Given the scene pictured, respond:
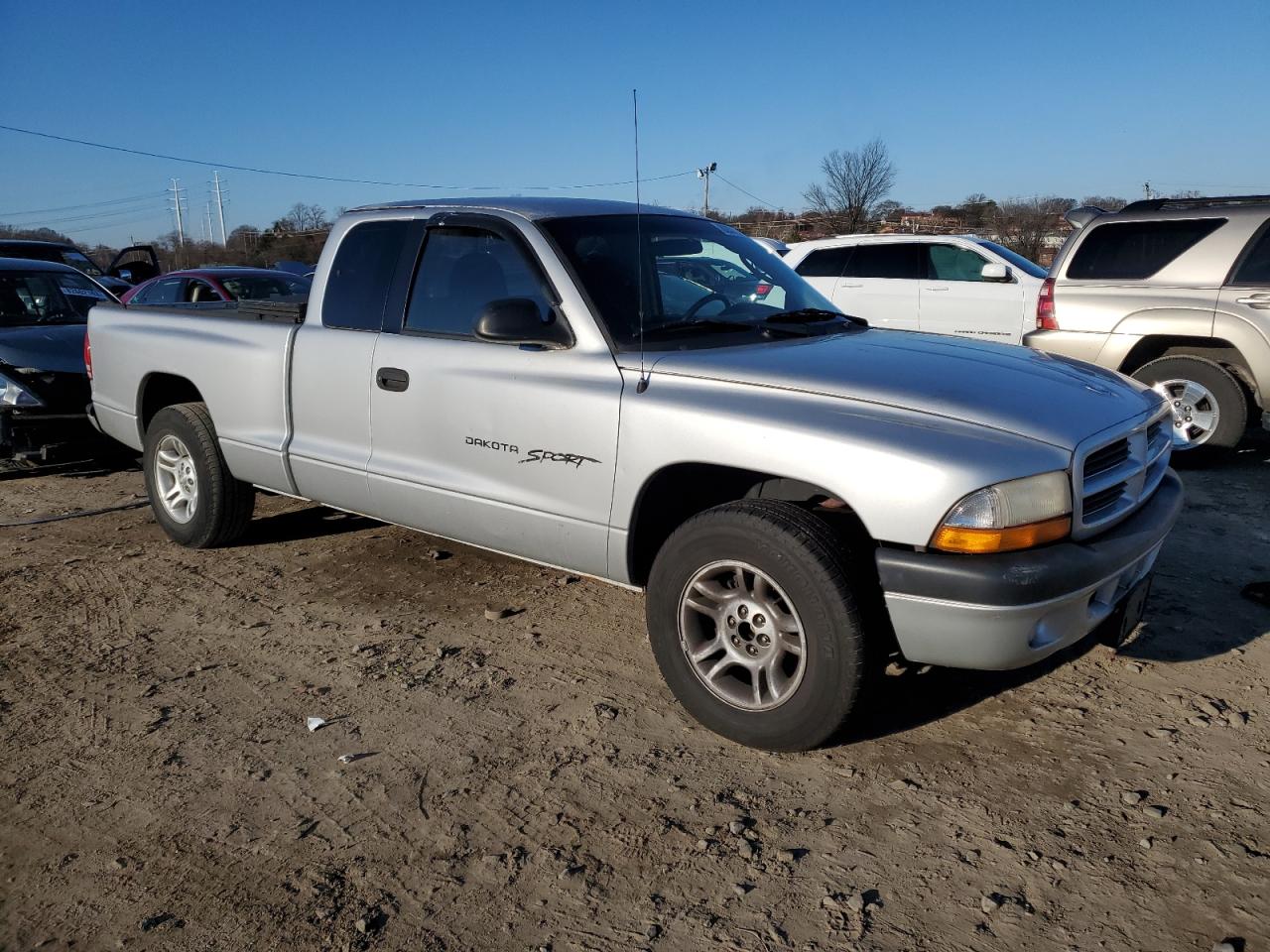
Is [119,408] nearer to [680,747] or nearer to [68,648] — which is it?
[68,648]

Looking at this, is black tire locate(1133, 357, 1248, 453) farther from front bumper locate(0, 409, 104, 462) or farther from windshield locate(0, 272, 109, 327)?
windshield locate(0, 272, 109, 327)

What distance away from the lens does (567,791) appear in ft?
10.2

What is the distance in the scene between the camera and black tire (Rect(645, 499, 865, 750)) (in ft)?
9.90

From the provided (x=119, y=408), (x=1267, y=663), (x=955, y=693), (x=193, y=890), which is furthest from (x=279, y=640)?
(x=1267, y=663)

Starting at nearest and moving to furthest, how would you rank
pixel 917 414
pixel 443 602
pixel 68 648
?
pixel 917 414, pixel 68 648, pixel 443 602

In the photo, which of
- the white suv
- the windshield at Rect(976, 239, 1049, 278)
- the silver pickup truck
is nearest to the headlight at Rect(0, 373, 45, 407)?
the silver pickup truck

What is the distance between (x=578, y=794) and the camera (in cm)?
310

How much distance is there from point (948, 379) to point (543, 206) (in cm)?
191

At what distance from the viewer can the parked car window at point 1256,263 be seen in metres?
6.98

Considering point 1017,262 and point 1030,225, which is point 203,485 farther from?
point 1030,225

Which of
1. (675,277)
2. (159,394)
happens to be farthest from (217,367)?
(675,277)

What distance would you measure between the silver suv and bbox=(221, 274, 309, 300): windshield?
7.77m

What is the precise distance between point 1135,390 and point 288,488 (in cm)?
379

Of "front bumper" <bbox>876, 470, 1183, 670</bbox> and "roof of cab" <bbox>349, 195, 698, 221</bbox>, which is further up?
"roof of cab" <bbox>349, 195, 698, 221</bbox>
